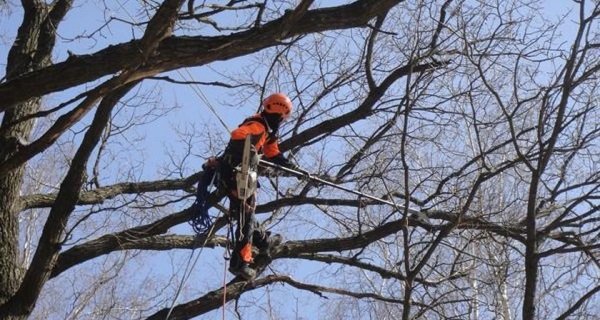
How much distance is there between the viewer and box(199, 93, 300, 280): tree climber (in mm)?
5504

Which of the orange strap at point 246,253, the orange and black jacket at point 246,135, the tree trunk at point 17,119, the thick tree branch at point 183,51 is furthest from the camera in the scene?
the tree trunk at point 17,119

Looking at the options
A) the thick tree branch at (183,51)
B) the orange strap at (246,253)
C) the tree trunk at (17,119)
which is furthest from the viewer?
the tree trunk at (17,119)

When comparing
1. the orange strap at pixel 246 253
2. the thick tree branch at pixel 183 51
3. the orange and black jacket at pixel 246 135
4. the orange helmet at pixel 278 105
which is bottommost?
the orange strap at pixel 246 253

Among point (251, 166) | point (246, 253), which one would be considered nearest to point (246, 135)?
point (251, 166)

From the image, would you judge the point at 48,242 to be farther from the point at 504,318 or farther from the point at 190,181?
the point at 504,318

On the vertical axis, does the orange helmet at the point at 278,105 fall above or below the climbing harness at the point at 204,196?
above

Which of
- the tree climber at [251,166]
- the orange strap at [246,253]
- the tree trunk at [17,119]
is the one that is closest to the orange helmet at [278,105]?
the tree climber at [251,166]

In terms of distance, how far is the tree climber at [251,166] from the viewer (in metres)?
5.50

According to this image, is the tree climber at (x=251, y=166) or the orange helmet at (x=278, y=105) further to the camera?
the orange helmet at (x=278, y=105)

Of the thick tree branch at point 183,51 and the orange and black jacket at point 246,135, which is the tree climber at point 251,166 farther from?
the thick tree branch at point 183,51

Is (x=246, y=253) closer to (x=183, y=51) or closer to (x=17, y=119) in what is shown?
(x=183, y=51)

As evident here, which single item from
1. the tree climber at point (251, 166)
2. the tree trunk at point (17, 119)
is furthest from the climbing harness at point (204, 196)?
the tree trunk at point (17, 119)

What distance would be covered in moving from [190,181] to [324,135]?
125 centimetres

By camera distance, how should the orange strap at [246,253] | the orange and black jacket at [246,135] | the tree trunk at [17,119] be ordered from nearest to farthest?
the orange strap at [246,253] < the orange and black jacket at [246,135] < the tree trunk at [17,119]
